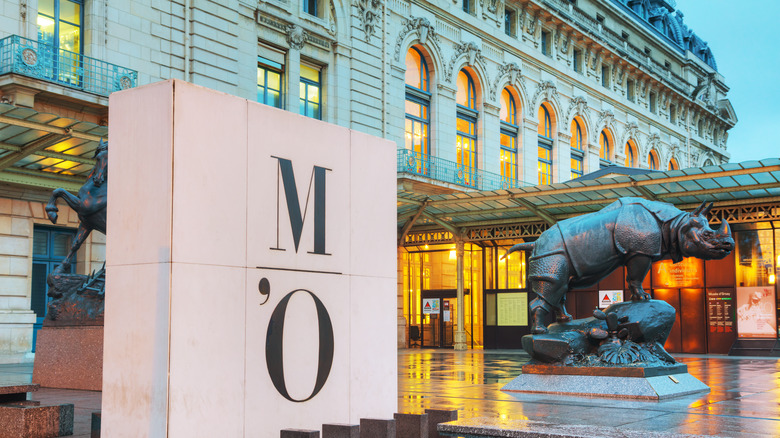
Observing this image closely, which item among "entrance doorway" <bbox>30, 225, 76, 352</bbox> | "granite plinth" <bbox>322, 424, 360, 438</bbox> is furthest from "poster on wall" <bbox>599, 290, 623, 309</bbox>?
"granite plinth" <bbox>322, 424, 360, 438</bbox>

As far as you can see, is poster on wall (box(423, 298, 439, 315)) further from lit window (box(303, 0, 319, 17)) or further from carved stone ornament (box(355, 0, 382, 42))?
lit window (box(303, 0, 319, 17))

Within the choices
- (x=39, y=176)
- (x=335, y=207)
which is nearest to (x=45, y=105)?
(x=39, y=176)

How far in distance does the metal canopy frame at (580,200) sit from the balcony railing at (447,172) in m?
1.69

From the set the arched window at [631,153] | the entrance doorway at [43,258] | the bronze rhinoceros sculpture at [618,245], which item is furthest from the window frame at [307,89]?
the arched window at [631,153]

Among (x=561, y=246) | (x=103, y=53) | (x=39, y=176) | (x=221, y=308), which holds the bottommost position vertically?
(x=221, y=308)

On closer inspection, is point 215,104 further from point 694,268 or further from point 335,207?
point 694,268

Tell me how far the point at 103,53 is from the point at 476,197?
41.1 ft

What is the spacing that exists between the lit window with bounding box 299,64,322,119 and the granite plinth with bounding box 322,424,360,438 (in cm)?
2401

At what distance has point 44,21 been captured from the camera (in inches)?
851

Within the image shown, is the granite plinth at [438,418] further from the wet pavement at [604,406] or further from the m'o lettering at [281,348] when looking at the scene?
the m'o lettering at [281,348]

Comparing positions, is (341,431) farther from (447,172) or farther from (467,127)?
(467,127)

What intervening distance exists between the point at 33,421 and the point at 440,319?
28281 mm

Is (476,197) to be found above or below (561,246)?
above

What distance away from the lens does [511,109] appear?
39344mm
